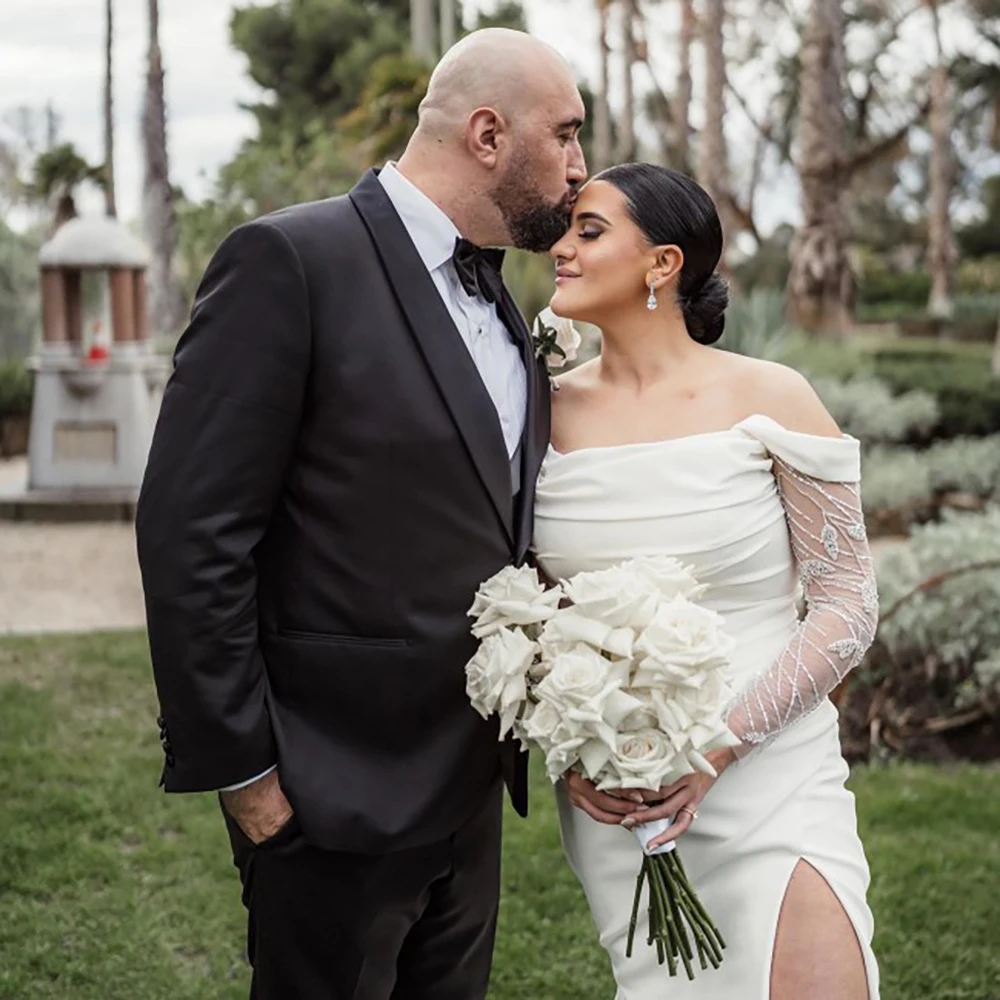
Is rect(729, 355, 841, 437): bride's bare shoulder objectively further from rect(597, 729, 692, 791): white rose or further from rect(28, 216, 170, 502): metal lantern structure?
rect(28, 216, 170, 502): metal lantern structure

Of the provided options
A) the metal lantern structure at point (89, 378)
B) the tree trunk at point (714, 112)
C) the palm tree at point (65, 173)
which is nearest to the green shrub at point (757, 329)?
the metal lantern structure at point (89, 378)

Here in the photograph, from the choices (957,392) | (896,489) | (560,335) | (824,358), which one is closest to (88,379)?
(824,358)

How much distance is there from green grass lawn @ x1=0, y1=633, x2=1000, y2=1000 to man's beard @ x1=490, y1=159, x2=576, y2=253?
2.46 m

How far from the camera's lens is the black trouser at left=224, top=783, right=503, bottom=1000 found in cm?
269

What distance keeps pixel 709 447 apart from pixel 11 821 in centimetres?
372

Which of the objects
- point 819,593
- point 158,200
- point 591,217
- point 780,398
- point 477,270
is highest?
point 158,200

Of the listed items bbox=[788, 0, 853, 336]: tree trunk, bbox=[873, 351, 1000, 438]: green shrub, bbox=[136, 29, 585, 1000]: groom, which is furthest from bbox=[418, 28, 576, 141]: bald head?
bbox=[788, 0, 853, 336]: tree trunk

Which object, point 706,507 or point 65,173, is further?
point 65,173

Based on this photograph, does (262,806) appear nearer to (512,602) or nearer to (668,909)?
(512,602)

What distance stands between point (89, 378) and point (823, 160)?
815cm

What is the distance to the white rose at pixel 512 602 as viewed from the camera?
8.21ft

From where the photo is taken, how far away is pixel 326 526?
2547mm

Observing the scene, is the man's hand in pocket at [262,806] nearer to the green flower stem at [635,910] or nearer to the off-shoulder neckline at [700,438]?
the green flower stem at [635,910]

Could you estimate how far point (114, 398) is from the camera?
13.9 m
